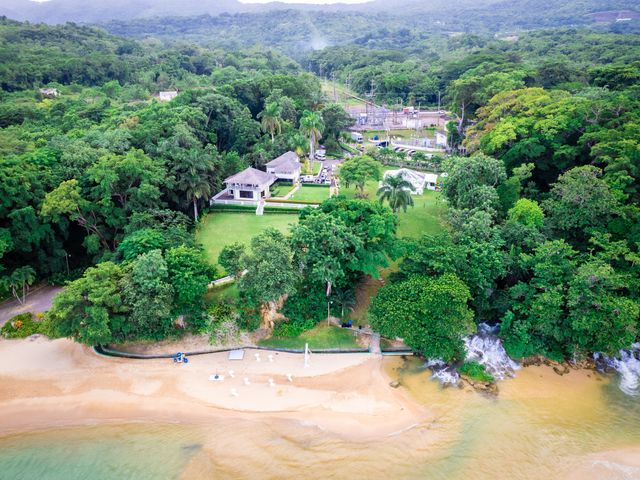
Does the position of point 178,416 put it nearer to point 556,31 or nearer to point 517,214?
point 517,214

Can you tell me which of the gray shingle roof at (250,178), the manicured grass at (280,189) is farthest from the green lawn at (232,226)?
the manicured grass at (280,189)

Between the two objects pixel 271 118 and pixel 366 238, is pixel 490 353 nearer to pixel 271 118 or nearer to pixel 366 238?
pixel 366 238

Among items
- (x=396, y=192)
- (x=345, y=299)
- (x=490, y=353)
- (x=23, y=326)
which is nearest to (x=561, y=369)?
(x=490, y=353)

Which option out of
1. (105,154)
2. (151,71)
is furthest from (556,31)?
(105,154)

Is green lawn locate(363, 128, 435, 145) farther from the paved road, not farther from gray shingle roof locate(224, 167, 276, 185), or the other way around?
A: the paved road

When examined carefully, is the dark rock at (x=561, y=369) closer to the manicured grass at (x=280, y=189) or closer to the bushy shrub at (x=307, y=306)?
the bushy shrub at (x=307, y=306)
